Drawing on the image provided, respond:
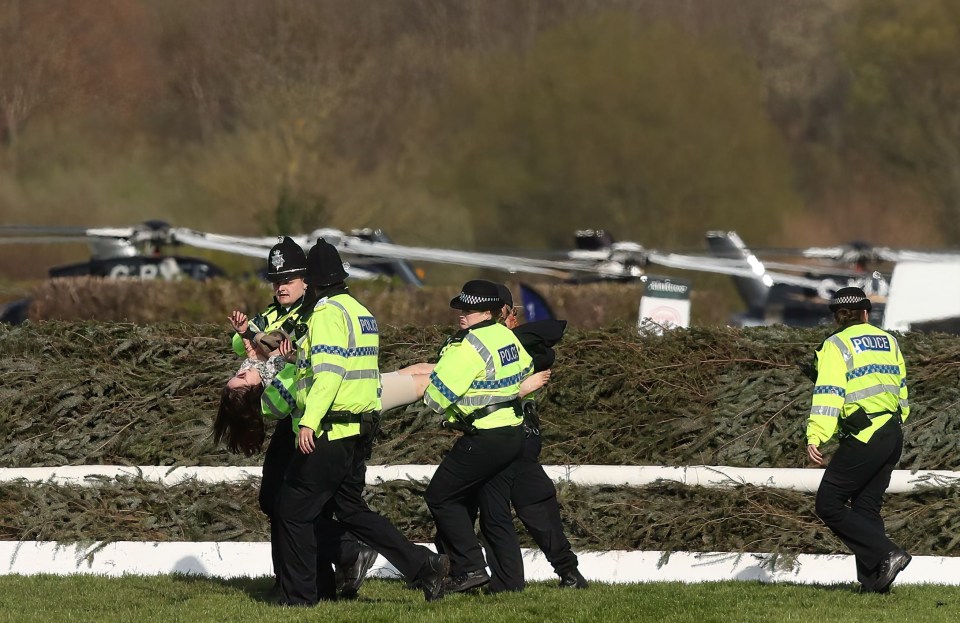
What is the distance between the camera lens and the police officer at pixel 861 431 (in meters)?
8.29

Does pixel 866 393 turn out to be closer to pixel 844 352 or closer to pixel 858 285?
pixel 844 352

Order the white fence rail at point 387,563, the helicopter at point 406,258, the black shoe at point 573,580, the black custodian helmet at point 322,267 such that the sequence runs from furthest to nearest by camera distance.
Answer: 1. the helicopter at point 406,258
2. the white fence rail at point 387,563
3. the black shoe at point 573,580
4. the black custodian helmet at point 322,267

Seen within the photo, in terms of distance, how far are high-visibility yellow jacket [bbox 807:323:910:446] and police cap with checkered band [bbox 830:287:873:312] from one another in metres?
0.16

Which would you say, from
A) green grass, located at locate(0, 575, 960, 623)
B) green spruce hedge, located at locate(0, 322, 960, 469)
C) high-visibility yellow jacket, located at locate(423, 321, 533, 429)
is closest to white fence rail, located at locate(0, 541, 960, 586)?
green grass, located at locate(0, 575, 960, 623)

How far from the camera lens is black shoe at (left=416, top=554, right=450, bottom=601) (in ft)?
26.4

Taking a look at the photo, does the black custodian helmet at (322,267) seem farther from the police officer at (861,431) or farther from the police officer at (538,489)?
the police officer at (861,431)

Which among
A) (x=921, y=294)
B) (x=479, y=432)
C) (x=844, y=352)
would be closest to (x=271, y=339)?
(x=479, y=432)

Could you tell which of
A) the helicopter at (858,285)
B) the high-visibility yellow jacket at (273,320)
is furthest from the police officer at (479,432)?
the helicopter at (858,285)

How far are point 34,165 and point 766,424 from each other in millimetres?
20082

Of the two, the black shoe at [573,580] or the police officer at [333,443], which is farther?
the black shoe at [573,580]

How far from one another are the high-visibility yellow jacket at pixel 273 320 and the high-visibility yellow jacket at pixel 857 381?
Answer: 2.94 m

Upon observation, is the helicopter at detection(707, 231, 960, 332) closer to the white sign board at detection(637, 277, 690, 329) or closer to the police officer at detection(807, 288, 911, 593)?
the white sign board at detection(637, 277, 690, 329)

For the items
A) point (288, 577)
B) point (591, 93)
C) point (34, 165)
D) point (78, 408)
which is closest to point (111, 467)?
point (78, 408)

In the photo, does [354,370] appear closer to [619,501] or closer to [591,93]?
[619,501]
